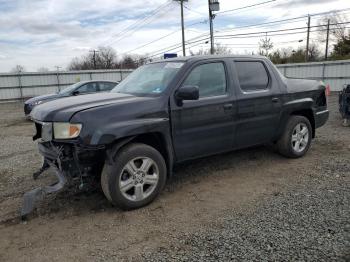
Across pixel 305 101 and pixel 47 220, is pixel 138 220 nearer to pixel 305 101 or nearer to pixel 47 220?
pixel 47 220

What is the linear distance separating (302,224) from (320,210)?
0.46 m

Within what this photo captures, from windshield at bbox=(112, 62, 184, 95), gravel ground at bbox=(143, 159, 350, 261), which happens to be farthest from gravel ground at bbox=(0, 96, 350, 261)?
windshield at bbox=(112, 62, 184, 95)

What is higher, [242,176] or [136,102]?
[136,102]

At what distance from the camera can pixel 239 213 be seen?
3.79 metres

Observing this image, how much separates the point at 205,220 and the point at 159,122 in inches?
50.1

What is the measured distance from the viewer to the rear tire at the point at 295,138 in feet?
18.4

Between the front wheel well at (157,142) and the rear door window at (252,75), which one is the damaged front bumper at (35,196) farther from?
the rear door window at (252,75)

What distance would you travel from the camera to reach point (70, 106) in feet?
12.8

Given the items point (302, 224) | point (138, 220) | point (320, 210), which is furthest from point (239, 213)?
point (138, 220)

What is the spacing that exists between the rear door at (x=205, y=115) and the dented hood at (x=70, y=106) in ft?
1.99

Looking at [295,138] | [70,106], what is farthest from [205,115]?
[295,138]

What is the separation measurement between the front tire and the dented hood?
590 mm

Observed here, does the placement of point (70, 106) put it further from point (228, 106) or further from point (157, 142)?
point (228, 106)

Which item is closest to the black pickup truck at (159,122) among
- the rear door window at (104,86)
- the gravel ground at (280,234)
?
the gravel ground at (280,234)
